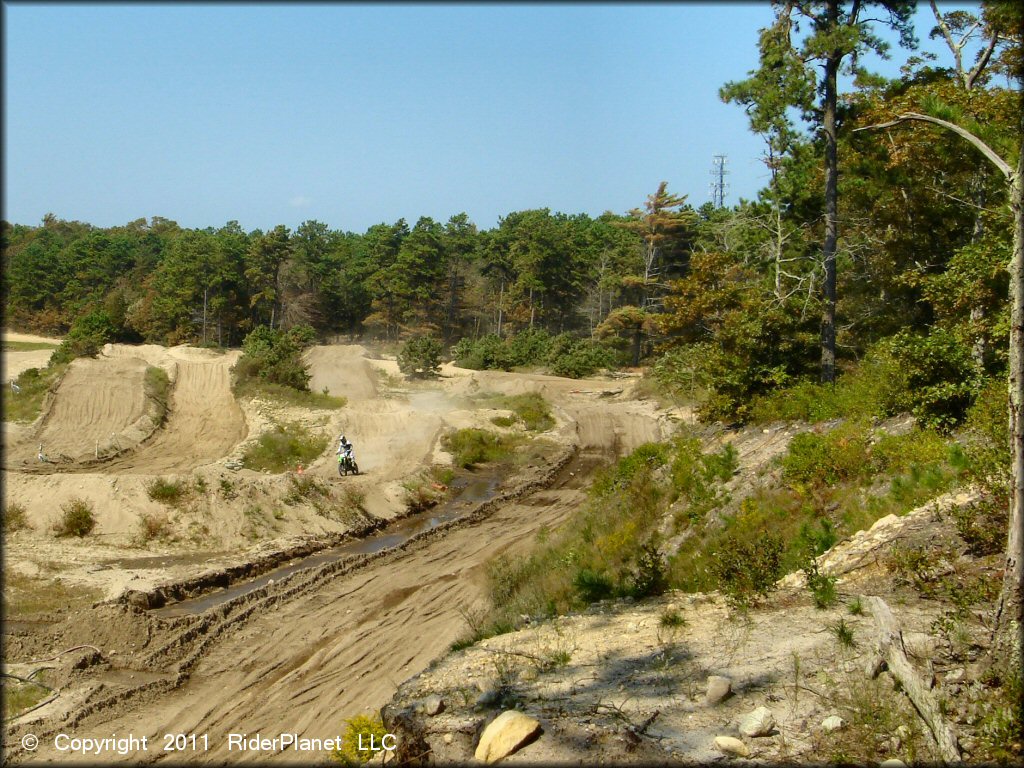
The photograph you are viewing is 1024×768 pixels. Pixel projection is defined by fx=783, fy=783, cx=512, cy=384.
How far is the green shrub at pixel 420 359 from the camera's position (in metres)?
49.1

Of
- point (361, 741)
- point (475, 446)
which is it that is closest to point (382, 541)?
point (475, 446)

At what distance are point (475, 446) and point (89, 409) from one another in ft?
54.6

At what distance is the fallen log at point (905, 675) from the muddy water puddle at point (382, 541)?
40.3ft

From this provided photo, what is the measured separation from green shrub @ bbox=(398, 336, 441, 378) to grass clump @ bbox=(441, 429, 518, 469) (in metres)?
16.9

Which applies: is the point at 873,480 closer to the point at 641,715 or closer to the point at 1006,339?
the point at 1006,339

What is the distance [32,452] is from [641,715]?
28.1 metres

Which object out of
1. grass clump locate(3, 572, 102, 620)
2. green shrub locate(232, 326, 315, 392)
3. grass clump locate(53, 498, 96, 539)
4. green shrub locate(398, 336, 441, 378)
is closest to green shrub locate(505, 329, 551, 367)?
green shrub locate(398, 336, 441, 378)

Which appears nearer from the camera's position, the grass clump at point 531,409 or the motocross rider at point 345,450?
the motocross rider at point 345,450

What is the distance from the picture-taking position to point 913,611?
24.8 ft

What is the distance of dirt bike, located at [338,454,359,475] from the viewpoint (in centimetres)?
2542

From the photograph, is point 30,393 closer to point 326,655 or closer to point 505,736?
point 326,655

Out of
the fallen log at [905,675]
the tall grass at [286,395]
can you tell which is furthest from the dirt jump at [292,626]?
the fallen log at [905,675]

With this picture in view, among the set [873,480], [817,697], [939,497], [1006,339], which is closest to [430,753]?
[817,697]

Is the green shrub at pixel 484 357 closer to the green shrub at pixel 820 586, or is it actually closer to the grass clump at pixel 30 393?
the grass clump at pixel 30 393
